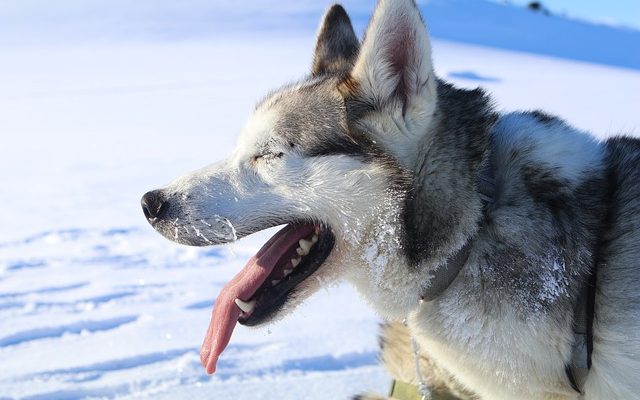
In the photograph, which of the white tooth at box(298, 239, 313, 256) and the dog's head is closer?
the dog's head

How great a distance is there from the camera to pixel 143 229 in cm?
456

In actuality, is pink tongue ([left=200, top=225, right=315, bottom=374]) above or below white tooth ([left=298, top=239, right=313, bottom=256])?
below

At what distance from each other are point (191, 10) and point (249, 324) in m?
20.9

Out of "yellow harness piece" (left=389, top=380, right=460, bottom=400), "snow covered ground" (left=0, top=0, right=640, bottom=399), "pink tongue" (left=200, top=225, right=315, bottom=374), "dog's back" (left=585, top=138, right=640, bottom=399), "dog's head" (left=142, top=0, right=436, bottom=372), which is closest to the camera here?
"dog's back" (left=585, top=138, right=640, bottom=399)

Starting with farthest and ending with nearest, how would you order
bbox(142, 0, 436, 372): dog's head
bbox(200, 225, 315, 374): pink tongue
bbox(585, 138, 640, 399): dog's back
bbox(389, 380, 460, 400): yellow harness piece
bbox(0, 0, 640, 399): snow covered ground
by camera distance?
bbox(0, 0, 640, 399): snow covered ground, bbox(389, 380, 460, 400): yellow harness piece, bbox(200, 225, 315, 374): pink tongue, bbox(142, 0, 436, 372): dog's head, bbox(585, 138, 640, 399): dog's back

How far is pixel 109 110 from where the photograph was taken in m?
9.73

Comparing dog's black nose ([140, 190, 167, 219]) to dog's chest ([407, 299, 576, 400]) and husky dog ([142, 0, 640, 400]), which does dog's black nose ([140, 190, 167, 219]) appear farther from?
dog's chest ([407, 299, 576, 400])

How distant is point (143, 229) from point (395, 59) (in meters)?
3.13

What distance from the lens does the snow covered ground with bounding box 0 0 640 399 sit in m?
2.64

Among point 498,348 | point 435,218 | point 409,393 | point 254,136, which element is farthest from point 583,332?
point 254,136

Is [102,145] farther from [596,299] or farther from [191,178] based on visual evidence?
[596,299]

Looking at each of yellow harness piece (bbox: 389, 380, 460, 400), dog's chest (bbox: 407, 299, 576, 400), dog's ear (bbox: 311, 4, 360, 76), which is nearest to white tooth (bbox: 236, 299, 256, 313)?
dog's chest (bbox: 407, 299, 576, 400)

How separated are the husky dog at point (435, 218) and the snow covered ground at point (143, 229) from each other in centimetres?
27

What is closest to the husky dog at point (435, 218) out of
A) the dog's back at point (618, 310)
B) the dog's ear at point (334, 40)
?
the dog's back at point (618, 310)
